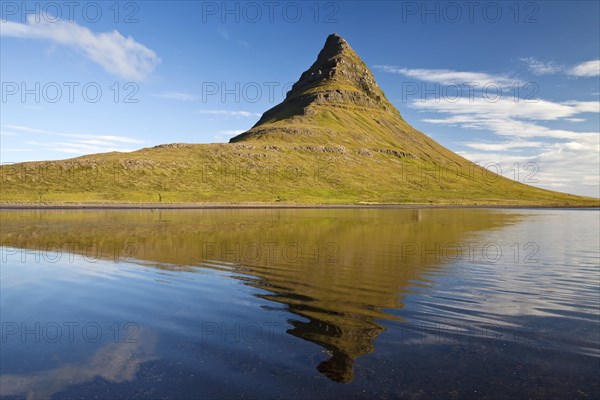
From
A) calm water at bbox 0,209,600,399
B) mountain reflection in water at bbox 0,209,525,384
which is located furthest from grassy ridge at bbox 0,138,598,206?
calm water at bbox 0,209,600,399

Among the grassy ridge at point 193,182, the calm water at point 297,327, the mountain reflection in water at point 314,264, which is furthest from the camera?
the grassy ridge at point 193,182

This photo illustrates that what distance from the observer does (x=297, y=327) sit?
12586 mm

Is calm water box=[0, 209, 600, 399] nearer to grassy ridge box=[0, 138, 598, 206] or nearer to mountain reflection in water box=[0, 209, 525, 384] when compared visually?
mountain reflection in water box=[0, 209, 525, 384]

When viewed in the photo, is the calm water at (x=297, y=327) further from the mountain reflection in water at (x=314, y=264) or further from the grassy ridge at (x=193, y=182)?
the grassy ridge at (x=193, y=182)

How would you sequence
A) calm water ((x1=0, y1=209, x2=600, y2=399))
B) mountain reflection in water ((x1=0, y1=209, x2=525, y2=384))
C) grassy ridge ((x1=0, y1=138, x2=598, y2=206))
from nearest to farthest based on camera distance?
calm water ((x1=0, y1=209, x2=600, y2=399))
mountain reflection in water ((x1=0, y1=209, x2=525, y2=384))
grassy ridge ((x1=0, y1=138, x2=598, y2=206))

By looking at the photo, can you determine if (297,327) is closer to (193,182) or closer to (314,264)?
(314,264)

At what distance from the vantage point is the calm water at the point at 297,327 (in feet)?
28.8

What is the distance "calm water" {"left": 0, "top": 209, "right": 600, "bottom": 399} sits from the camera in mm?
8781

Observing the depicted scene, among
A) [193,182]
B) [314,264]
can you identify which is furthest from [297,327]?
[193,182]

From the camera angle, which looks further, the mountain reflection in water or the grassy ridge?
the grassy ridge

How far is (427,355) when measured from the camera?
1034 cm

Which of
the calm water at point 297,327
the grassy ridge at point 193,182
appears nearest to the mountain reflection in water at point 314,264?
the calm water at point 297,327

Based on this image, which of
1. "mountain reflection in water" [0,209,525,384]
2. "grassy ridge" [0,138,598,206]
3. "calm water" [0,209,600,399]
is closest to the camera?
"calm water" [0,209,600,399]

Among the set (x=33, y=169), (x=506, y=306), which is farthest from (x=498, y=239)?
(x=33, y=169)
